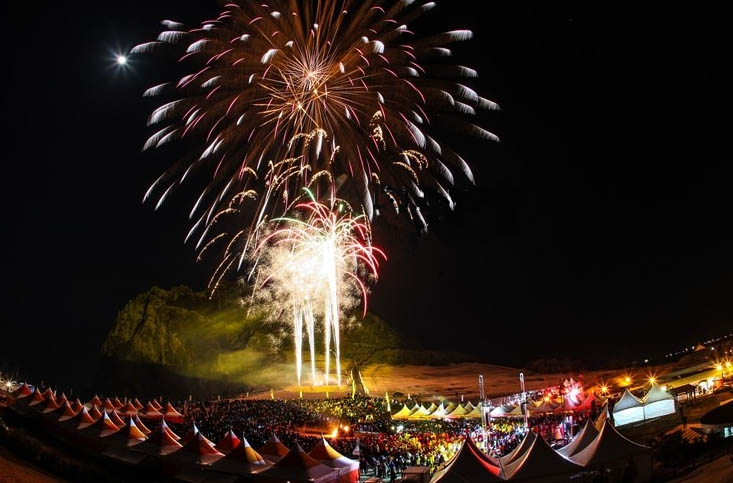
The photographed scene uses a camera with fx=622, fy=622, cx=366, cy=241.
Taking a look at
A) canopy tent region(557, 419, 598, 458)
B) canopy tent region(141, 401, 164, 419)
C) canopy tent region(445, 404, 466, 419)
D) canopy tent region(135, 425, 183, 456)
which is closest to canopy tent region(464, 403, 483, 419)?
canopy tent region(445, 404, 466, 419)

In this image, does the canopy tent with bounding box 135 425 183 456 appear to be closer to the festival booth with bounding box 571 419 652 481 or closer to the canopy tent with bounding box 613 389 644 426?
the festival booth with bounding box 571 419 652 481

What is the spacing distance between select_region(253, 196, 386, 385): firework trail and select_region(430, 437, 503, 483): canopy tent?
24525mm

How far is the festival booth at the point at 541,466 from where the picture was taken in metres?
16.9

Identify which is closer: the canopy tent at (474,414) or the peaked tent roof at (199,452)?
the peaked tent roof at (199,452)

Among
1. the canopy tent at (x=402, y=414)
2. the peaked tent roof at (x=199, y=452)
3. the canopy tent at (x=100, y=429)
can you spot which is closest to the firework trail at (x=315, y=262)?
the canopy tent at (x=402, y=414)

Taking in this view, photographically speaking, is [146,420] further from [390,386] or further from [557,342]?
[557,342]

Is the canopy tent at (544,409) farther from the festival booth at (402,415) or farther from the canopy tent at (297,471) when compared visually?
the canopy tent at (297,471)

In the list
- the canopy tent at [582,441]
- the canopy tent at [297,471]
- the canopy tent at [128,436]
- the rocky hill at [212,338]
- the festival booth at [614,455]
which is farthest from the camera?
the rocky hill at [212,338]

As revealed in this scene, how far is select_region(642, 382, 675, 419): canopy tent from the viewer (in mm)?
26812

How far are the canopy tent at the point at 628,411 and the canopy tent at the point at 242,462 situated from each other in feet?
51.8

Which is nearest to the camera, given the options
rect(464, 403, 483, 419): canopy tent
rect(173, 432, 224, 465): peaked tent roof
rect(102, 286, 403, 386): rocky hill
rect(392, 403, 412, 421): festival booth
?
rect(173, 432, 224, 465): peaked tent roof

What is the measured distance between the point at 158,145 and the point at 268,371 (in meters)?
41.4

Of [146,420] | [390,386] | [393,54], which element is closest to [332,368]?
[390,386]

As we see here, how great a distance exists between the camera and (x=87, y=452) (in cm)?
2503
